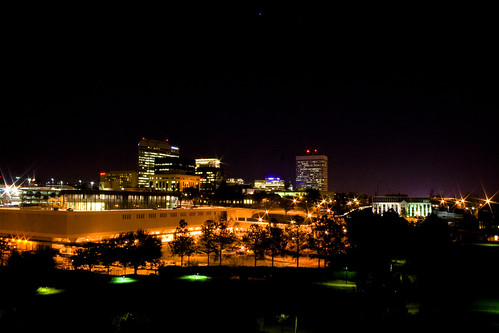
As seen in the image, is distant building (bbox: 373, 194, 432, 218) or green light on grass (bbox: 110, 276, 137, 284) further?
distant building (bbox: 373, 194, 432, 218)

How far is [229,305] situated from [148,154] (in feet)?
499

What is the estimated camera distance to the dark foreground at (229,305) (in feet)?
42.6

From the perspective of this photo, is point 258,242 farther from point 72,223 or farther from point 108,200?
point 108,200

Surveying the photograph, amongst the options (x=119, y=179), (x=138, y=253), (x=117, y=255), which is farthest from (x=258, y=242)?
(x=119, y=179)

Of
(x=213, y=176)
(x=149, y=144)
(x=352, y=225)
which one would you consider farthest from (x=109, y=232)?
(x=149, y=144)

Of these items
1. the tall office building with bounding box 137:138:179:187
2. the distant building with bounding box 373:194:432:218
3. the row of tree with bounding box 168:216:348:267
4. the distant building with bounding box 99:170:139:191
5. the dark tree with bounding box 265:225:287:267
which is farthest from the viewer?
the tall office building with bounding box 137:138:179:187

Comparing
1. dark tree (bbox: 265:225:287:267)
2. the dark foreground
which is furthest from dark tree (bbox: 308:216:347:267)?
the dark foreground

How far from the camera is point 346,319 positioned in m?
13.8

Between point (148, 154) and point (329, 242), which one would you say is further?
point (148, 154)

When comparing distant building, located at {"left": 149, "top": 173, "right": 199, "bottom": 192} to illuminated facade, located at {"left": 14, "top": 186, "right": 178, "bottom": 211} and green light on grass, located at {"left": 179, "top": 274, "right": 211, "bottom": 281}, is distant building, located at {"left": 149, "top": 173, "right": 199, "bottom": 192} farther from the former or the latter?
green light on grass, located at {"left": 179, "top": 274, "right": 211, "bottom": 281}

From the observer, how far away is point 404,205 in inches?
3452

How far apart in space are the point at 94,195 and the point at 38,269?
25.9 m

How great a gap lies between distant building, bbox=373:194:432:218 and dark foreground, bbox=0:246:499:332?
70348 millimetres

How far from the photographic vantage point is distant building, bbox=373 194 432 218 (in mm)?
85500
